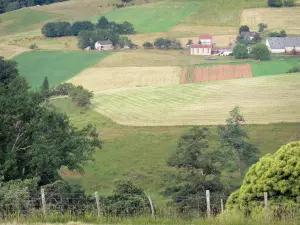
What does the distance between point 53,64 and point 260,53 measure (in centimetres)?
2815

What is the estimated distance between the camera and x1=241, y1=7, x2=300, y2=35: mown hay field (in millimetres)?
104812

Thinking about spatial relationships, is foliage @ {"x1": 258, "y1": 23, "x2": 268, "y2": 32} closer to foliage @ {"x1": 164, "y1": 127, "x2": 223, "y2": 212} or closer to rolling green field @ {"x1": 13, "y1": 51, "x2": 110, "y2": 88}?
rolling green field @ {"x1": 13, "y1": 51, "x2": 110, "y2": 88}

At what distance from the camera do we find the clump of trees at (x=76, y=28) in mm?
109938

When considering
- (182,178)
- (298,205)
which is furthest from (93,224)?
(182,178)

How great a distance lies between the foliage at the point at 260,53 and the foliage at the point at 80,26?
3480 centimetres

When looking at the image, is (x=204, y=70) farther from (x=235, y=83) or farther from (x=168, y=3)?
(x=168, y=3)

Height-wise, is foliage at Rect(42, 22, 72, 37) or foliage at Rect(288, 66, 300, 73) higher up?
foliage at Rect(42, 22, 72, 37)

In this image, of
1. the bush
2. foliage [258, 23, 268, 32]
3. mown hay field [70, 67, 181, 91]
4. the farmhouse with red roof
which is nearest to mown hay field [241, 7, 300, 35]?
foliage [258, 23, 268, 32]

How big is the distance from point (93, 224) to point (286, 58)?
238 ft

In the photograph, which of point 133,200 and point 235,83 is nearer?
point 133,200

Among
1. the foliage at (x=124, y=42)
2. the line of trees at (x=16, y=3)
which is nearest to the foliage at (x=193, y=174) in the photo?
the foliage at (x=124, y=42)

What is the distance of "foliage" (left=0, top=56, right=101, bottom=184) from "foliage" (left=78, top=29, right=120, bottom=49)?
71.3m

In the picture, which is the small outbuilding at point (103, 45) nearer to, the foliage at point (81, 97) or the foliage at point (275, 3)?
the foliage at point (275, 3)

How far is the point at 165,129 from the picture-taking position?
5081 cm
